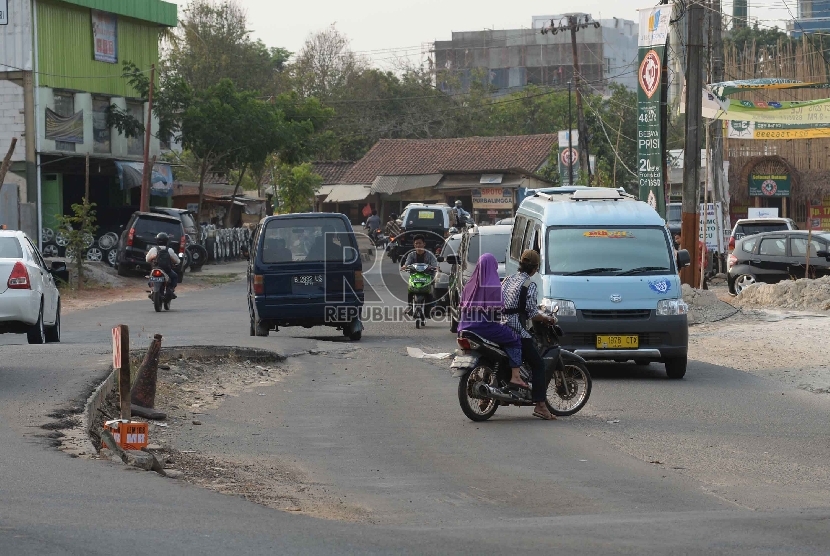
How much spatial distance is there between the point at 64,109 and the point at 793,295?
26161mm

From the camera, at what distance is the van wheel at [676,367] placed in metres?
14.3

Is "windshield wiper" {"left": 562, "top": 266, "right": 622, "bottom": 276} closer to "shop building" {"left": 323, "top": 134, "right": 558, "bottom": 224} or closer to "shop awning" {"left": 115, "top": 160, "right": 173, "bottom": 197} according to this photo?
"shop awning" {"left": 115, "top": 160, "right": 173, "bottom": 197}

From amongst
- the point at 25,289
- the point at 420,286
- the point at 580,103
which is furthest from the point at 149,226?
the point at 25,289

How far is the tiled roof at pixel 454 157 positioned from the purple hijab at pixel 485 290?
5550cm

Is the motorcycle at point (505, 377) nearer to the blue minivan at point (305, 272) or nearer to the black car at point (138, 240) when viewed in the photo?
the blue minivan at point (305, 272)

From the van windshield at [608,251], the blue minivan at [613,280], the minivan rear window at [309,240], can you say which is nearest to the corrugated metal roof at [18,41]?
the minivan rear window at [309,240]

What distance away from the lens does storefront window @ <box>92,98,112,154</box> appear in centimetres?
4297

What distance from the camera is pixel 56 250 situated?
38719 mm

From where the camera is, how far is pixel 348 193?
69125mm

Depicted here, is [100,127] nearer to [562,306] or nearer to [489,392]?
[562,306]

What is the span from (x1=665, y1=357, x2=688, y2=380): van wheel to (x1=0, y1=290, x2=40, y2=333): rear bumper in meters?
7.88

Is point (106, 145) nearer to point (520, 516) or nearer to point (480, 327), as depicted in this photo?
point (480, 327)

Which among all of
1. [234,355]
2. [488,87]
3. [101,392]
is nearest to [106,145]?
[234,355]

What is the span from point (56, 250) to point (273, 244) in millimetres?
22440
